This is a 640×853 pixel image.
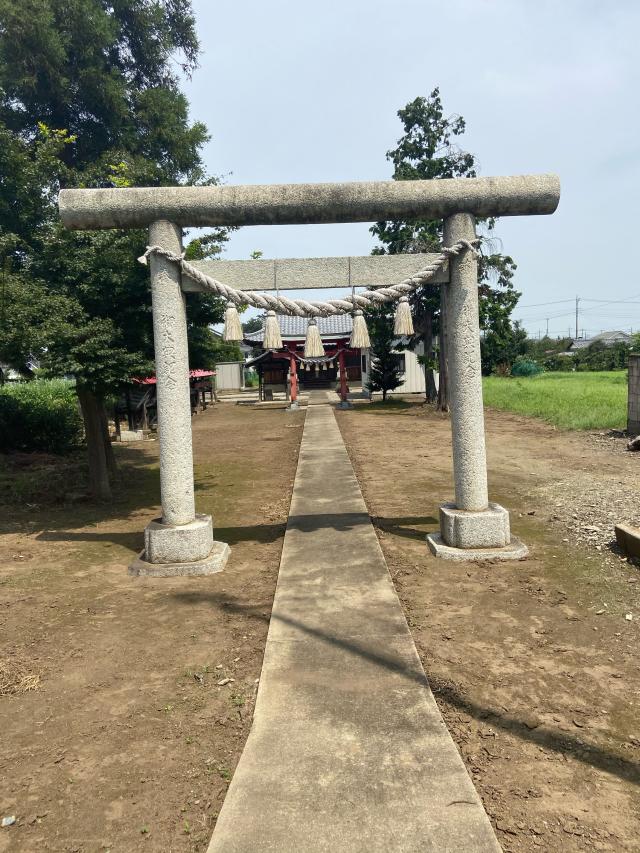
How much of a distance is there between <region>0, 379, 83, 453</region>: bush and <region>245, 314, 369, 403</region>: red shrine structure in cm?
841

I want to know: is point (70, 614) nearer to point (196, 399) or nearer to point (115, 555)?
point (115, 555)

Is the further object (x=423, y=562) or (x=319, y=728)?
(x=423, y=562)

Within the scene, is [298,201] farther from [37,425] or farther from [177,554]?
[37,425]

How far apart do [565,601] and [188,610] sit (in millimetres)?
3277

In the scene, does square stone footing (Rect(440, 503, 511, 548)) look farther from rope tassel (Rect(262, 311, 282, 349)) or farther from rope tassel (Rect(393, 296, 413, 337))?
rope tassel (Rect(262, 311, 282, 349))

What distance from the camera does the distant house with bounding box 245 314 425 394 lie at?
92.9 feet

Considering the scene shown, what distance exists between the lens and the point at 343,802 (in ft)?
8.20

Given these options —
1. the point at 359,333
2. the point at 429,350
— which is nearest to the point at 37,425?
the point at 359,333

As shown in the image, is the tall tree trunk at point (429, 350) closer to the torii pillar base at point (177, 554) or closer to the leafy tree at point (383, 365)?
the leafy tree at point (383, 365)

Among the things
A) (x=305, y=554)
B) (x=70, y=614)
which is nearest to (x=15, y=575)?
(x=70, y=614)

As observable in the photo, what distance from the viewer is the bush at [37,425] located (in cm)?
1401

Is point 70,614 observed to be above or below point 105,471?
below

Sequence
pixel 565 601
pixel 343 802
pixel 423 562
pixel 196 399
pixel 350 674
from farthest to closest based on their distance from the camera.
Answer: pixel 196 399
pixel 423 562
pixel 565 601
pixel 350 674
pixel 343 802

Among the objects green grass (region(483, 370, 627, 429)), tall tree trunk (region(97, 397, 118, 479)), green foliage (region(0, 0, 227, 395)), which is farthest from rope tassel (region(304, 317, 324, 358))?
green grass (region(483, 370, 627, 429))
